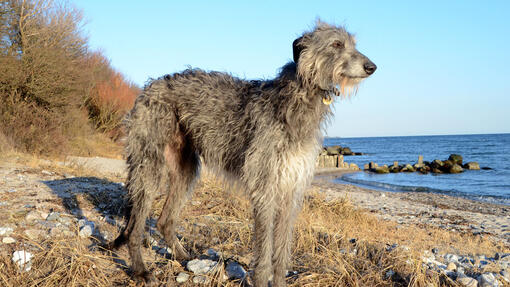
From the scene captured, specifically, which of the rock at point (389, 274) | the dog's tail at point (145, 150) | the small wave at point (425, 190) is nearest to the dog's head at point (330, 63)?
the dog's tail at point (145, 150)

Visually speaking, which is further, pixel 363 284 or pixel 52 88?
pixel 52 88

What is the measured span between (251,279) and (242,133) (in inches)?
56.8

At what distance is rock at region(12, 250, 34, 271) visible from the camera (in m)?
3.62

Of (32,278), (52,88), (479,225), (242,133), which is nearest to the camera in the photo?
(32,278)

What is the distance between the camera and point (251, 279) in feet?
12.0

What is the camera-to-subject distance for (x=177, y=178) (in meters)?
4.69

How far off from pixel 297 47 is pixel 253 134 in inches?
37.2

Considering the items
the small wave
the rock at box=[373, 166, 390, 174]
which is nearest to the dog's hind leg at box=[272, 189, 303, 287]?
the small wave

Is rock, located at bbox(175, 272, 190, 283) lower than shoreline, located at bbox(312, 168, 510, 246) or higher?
higher

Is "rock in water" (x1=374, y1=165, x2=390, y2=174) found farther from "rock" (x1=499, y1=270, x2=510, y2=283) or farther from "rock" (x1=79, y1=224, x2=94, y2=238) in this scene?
"rock" (x1=79, y1=224, x2=94, y2=238)

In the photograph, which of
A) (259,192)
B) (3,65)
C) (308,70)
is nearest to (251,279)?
(259,192)

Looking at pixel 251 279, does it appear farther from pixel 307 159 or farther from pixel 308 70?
pixel 308 70

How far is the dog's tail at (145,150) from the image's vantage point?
167 inches

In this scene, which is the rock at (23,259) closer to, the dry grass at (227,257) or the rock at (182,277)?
the dry grass at (227,257)
